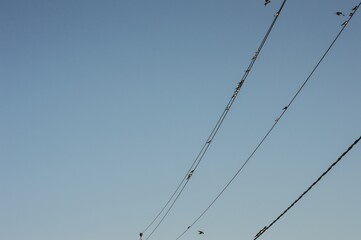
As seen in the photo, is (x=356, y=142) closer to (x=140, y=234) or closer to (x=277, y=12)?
(x=277, y=12)

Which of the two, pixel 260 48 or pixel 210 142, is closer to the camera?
pixel 260 48

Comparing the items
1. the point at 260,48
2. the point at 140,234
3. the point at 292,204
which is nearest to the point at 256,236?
Result: the point at 292,204

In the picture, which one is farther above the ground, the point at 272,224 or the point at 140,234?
the point at 140,234

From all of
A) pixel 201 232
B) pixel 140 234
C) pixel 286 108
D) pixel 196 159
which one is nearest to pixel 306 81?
pixel 286 108

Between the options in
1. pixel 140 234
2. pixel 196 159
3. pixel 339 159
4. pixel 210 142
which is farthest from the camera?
pixel 140 234

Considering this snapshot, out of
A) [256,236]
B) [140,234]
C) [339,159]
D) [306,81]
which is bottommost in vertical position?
[256,236]

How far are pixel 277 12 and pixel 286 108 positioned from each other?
2.84 metres

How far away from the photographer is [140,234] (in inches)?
803

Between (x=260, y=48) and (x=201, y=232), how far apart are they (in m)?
10.8

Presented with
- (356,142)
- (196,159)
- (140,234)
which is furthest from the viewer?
(140,234)

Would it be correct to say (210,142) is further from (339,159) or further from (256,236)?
(339,159)

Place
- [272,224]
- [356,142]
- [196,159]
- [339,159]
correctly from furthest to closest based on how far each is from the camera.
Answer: [196,159] → [272,224] → [339,159] → [356,142]

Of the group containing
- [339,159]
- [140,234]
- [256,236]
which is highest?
[140,234]

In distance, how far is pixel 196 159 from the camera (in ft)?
37.5
